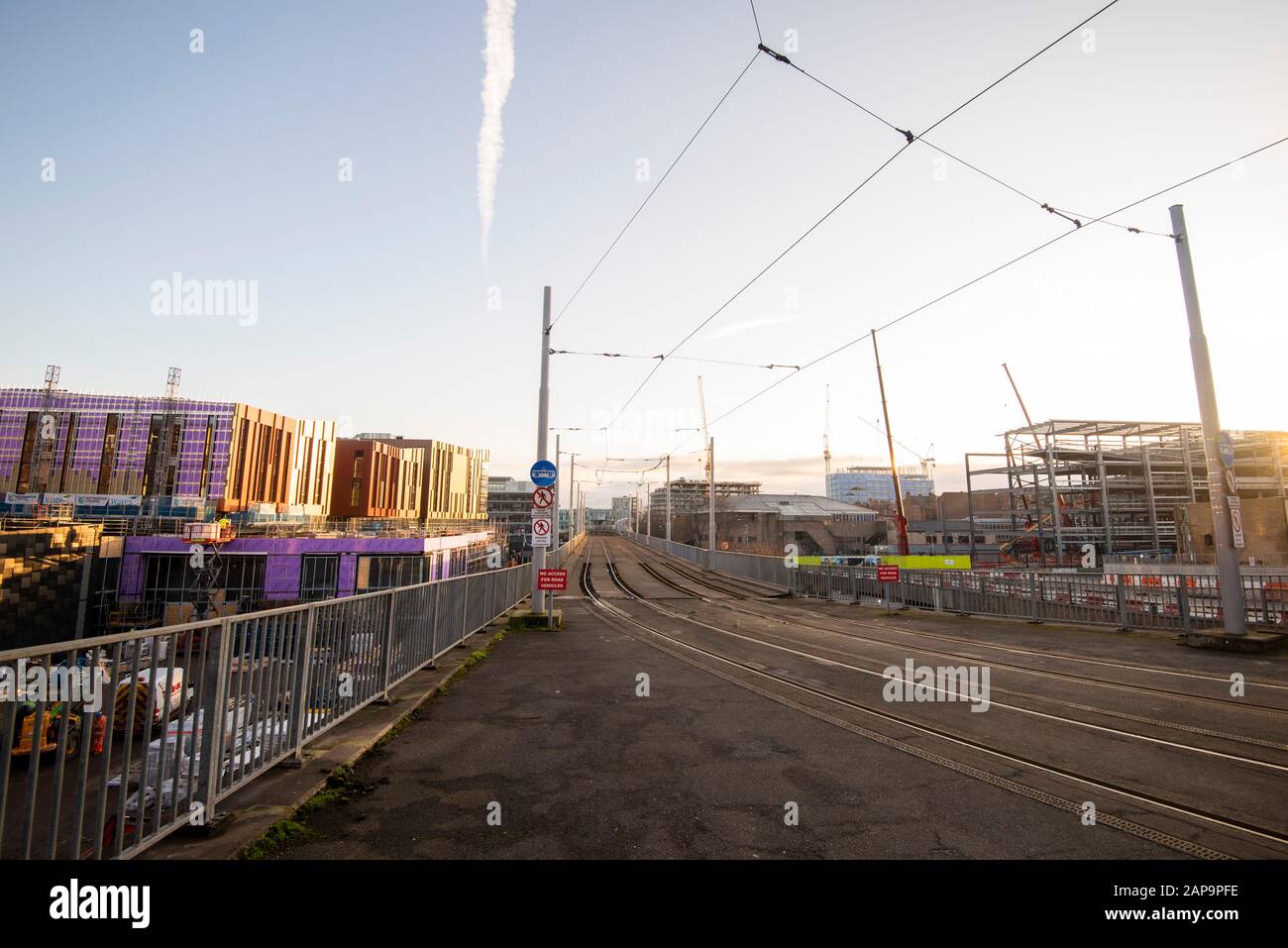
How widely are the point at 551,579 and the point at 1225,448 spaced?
49.0 feet

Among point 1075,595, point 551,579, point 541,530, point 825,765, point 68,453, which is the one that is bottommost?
point 825,765

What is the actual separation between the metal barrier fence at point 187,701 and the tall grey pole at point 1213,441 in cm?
1531

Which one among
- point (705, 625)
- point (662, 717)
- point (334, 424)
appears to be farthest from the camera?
point (334, 424)

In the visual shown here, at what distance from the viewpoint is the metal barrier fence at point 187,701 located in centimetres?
289

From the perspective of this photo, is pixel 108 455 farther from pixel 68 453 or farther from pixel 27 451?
pixel 27 451

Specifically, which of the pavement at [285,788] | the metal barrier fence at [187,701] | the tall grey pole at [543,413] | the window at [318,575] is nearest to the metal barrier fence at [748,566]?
the tall grey pole at [543,413]

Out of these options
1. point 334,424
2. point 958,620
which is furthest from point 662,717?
point 334,424

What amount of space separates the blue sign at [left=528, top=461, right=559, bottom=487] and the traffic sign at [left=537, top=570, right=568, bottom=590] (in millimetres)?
2414

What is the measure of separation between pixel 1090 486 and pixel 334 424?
312 ft

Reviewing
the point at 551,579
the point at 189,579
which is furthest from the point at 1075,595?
the point at 189,579

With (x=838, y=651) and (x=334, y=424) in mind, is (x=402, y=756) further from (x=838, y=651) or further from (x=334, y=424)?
(x=334, y=424)

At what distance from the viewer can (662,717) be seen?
23.8 ft

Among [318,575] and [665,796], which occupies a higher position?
[665,796]

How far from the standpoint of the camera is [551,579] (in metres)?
15.8
